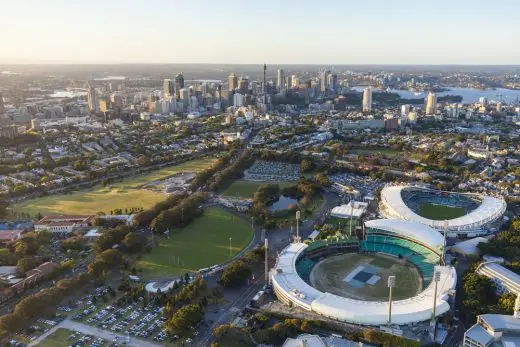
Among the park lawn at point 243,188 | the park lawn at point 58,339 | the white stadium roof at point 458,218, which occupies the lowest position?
the park lawn at point 58,339

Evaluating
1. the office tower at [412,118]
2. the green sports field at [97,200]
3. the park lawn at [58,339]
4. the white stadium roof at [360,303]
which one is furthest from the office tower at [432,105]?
the park lawn at [58,339]

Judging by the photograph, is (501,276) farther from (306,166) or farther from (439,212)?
(306,166)

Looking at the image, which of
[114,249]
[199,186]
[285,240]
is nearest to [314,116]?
[199,186]

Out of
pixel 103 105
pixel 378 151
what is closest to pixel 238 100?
pixel 103 105

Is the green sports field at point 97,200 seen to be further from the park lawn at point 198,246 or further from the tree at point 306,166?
the tree at point 306,166

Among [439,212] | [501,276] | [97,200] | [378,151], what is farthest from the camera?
[378,151]
